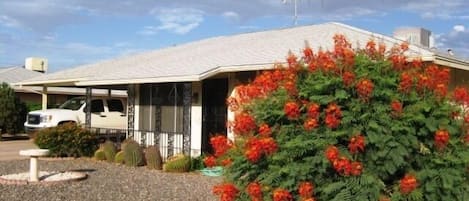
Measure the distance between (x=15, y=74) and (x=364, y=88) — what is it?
31848 mm

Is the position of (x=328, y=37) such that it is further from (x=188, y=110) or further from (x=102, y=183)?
(x=102, y=183)

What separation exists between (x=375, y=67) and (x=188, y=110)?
10479mm

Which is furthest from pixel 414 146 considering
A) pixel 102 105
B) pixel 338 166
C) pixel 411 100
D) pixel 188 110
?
pixel 102 105

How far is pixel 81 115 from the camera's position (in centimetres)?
2388

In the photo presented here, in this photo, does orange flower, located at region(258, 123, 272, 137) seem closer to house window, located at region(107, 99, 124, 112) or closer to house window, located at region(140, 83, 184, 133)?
house window, located at region(140, 83, 184, 133)

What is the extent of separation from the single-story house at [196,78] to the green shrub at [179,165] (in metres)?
1.34

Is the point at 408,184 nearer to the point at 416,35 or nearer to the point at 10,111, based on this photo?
the point at 416,35

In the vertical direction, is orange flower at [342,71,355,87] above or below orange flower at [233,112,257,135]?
above

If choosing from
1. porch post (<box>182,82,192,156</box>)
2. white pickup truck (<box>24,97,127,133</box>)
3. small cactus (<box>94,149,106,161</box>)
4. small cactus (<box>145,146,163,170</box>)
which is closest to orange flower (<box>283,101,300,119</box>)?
small cactus (<box>145,146,163,170</box>)

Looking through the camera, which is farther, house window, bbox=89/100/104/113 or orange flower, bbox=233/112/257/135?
house window, bbox=89/100/104/113

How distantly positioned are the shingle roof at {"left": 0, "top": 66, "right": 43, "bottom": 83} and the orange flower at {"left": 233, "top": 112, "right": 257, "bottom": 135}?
1131 inches

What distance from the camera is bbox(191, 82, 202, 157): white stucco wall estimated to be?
54.0 ft

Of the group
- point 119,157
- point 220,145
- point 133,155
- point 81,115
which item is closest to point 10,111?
point 81,115

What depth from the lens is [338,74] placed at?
6.04 metres
